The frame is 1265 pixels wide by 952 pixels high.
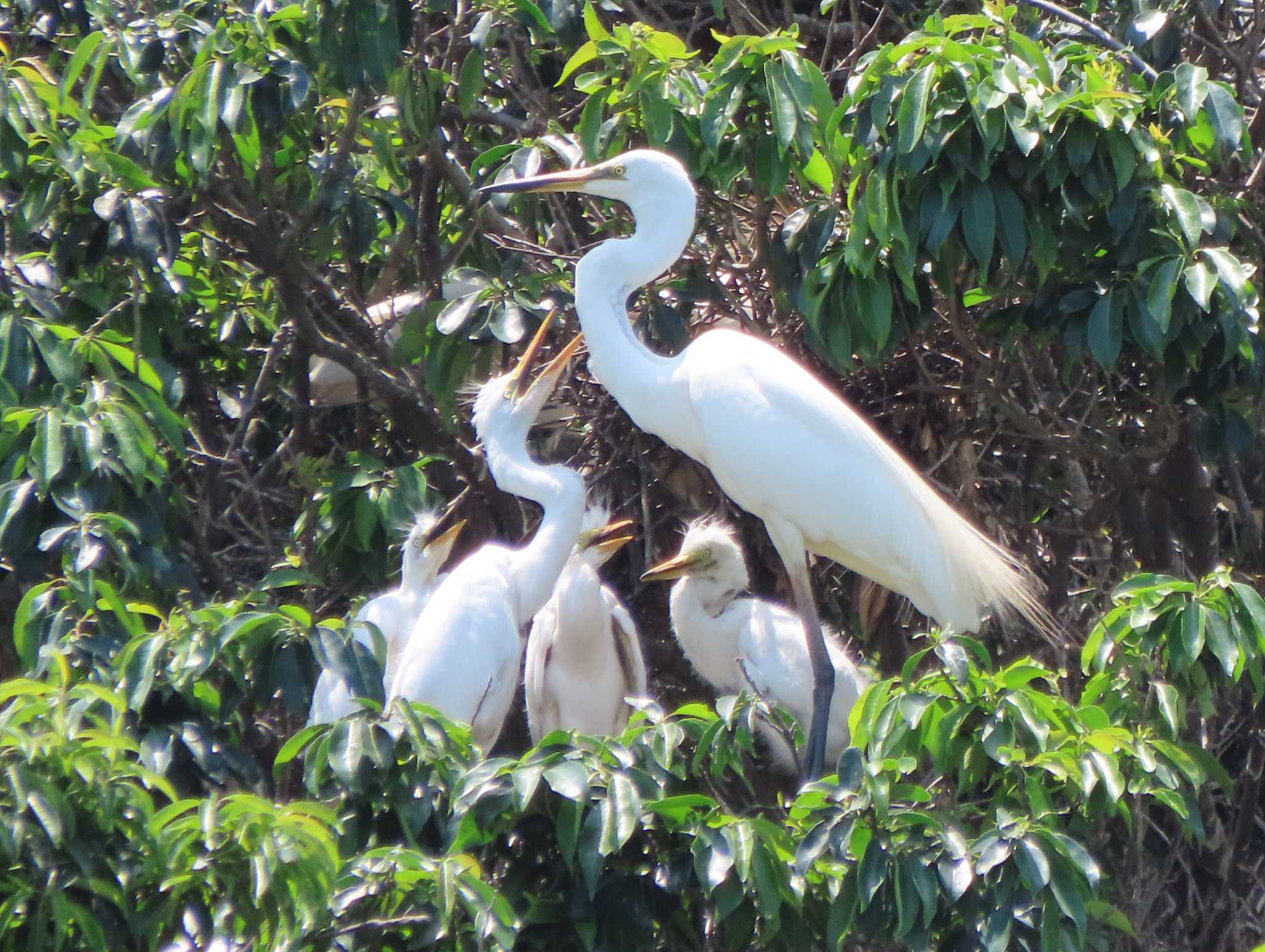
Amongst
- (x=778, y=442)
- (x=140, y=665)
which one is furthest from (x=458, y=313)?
(x=140, y=665)

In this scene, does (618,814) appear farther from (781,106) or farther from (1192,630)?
(781,106)

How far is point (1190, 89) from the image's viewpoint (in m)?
2.92

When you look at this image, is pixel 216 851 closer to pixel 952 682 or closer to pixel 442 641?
pixel 952 682

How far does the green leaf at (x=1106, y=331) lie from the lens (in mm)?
2938

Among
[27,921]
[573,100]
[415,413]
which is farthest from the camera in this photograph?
[573,100]

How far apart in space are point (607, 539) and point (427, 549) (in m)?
0.41

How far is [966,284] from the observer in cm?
358

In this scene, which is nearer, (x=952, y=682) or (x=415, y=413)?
(x=952, y=682)

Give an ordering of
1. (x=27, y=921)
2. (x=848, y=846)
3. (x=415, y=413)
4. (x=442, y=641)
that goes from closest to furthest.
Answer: (x=27, y=921), (x=848, y=846), (x=442, y=641), (x=415, y=413)

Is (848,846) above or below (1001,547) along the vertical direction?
above


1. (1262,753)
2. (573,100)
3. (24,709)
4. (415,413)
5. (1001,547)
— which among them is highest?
(24,709)

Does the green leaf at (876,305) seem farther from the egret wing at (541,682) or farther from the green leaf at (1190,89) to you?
the egret wing at (541,682)

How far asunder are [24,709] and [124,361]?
1.07m

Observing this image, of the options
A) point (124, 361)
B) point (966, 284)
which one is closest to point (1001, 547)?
point (966, 284)
